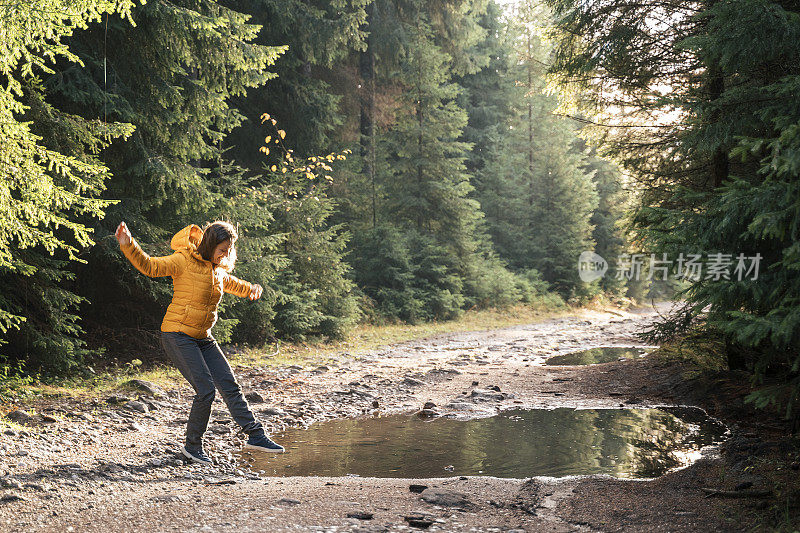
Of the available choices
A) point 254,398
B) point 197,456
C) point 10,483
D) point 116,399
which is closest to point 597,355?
point 254,398

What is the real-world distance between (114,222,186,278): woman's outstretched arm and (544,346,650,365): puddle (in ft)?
31.1

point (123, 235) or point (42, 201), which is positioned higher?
point (42, 201)

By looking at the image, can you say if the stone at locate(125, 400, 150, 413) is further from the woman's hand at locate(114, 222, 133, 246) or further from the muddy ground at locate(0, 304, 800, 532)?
the woman's hand at locate(114, 222, 133, 246)

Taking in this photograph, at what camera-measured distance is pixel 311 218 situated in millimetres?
15234

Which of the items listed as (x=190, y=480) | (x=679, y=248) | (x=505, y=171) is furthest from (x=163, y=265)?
(x=505, y=171)

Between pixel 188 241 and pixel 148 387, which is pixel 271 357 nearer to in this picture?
pixel 148 387

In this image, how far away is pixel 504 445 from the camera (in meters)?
6.86

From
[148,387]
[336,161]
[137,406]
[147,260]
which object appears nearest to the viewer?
[147,260]

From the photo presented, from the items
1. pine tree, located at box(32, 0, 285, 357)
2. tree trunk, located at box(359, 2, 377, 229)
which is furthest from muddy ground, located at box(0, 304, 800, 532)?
tree trunk, located at box(359, 2, 377, 229)

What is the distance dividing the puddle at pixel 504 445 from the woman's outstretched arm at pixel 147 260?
6.70ft

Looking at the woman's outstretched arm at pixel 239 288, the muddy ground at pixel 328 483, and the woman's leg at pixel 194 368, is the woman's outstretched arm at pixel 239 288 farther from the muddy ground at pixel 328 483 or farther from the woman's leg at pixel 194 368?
the muddy ground at pixel 328 483

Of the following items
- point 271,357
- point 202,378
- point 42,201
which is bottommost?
point 271,357

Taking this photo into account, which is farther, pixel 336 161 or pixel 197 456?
pixel 336 161

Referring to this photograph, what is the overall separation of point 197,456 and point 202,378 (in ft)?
2.54
